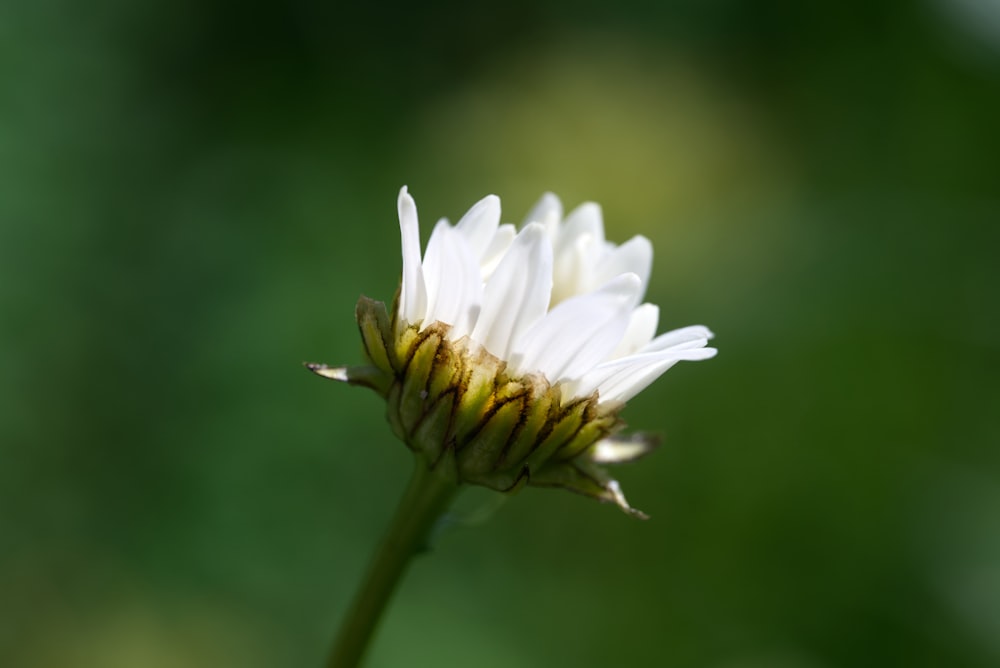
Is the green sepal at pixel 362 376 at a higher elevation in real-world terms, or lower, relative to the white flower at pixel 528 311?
lower

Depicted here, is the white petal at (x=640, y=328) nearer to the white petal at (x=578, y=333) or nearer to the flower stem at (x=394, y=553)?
the white petal at (x=578, y=333)

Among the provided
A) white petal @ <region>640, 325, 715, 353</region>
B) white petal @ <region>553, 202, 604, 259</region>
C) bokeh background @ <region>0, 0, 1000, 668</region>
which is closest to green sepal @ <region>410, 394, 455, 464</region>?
white petal @ <region>640, 325, 715, 353</region>

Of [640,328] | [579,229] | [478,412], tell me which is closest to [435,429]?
[478,412]

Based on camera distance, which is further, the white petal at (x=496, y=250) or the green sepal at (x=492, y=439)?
the white petal at (x=496, y=250)

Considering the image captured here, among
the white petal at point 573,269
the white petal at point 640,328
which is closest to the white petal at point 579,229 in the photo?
the white petal at point 573,269

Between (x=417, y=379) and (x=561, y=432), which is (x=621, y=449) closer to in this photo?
(x=561, y=432)

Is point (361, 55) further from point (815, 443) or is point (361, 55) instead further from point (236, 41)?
point (815, 443)
